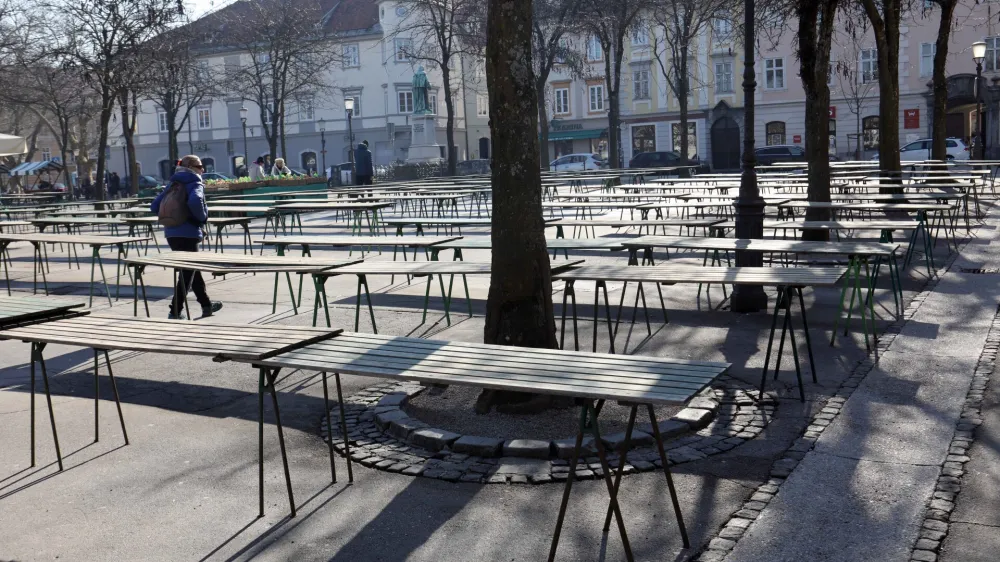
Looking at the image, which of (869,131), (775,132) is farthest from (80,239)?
(775,132)

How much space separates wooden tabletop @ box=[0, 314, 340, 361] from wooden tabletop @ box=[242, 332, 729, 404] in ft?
0.45

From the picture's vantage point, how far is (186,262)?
9.91 metres

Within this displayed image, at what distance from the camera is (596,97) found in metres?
65.9

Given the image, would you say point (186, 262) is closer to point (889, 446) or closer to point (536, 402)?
point (536, 402)

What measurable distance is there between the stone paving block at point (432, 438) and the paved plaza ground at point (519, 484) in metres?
0.43

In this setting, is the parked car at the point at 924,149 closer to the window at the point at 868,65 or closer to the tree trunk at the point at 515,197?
the window at the point at 868,65

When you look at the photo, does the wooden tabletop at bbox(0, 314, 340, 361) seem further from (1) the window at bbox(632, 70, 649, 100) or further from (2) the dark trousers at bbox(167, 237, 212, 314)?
(1) the window at bbox(632, 70, 649, 100)

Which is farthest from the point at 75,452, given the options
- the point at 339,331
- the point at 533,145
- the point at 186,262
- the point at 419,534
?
the point at 186,262

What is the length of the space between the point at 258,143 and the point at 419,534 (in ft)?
227

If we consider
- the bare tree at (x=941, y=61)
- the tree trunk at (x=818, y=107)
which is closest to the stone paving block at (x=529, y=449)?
the tree trunk at (x=818, y=107)

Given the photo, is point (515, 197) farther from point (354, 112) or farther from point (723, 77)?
point (354, 112)

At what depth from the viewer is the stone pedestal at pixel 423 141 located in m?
49.6

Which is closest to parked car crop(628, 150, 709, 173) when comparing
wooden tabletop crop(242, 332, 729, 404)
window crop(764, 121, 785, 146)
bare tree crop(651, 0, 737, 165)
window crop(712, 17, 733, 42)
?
bare tree crop(651, 0, 737, 165)

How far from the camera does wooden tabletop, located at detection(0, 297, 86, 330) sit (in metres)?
6.29
